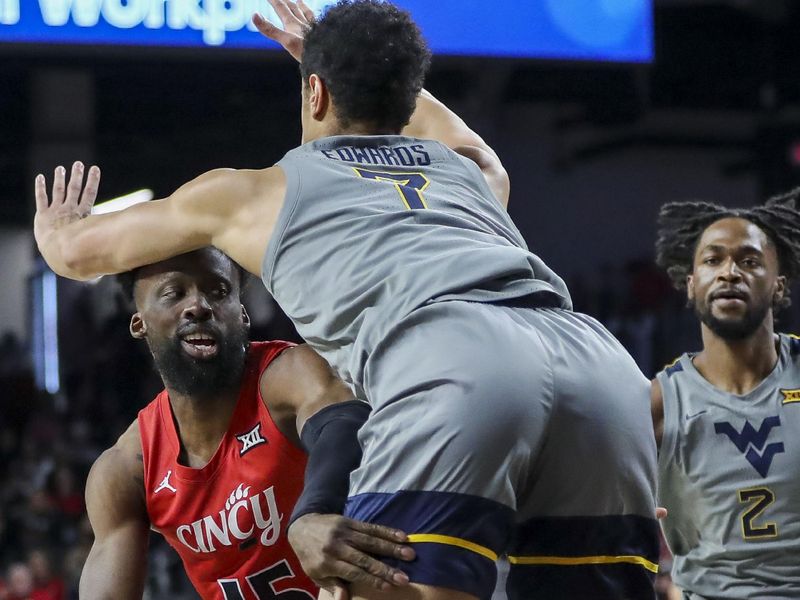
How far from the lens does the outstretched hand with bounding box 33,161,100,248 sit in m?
2.69

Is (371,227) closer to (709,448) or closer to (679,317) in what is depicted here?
(709,448)

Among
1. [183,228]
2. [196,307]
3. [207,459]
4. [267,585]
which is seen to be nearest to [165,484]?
[207,459]

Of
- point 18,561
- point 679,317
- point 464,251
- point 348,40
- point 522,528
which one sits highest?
point 348,40

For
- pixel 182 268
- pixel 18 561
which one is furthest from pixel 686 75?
pixel 182 268

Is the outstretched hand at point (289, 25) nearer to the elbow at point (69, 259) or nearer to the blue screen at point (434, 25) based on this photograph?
the elbow at point (69, 259)

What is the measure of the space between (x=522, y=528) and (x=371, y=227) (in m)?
0.57

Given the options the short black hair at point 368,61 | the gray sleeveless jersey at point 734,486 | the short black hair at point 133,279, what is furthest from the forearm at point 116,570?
the gray sleeveless jersey at point 734,486

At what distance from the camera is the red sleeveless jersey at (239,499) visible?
293 cm

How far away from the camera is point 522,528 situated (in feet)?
6.92

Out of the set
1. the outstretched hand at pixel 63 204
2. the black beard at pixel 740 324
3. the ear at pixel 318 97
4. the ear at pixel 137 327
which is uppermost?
the ear at pixel 318 97

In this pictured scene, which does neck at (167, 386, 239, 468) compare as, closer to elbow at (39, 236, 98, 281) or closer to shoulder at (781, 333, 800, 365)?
elbow at (39, 236, 98, 281)

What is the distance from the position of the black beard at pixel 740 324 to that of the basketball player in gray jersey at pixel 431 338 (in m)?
1.52

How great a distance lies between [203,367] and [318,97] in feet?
2.85

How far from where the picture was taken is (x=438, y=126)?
9.50 feet
